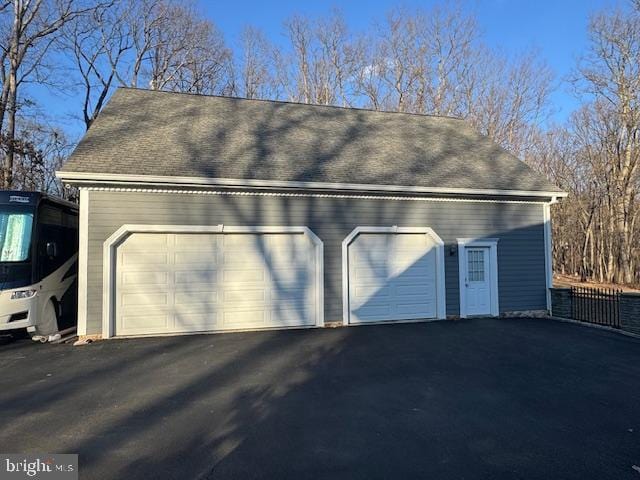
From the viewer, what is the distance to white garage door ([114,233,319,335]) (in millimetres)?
7961

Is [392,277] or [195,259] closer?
[195,259]

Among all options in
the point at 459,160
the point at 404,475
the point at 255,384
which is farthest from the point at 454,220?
the point at 404,475

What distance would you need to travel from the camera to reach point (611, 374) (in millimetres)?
5438

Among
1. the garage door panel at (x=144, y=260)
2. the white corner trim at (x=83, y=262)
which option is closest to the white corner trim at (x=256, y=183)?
the white corner trim at (x=83, y=262)

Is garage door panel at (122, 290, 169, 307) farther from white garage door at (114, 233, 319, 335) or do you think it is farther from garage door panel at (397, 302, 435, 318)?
garage door panel at (397, 302, 435, 318)

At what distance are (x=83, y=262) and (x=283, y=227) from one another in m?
4.11

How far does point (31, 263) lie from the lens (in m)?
6.96

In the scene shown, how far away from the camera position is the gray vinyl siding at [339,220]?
7.81 metres

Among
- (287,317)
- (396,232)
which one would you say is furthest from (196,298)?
(396,232)

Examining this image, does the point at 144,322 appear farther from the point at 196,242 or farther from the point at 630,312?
the point at 630,312

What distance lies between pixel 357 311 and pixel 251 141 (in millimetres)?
5232

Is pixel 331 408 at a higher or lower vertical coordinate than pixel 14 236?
lower

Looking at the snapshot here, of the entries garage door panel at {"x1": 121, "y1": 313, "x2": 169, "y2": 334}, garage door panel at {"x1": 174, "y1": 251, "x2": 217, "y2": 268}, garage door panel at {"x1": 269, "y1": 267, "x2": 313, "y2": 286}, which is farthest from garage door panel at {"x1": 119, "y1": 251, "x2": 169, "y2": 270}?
garage door panel at {"x1": 269, "y1": 267, "x2": 313, "y2": 286}

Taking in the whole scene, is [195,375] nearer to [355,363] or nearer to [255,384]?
[255,384]
